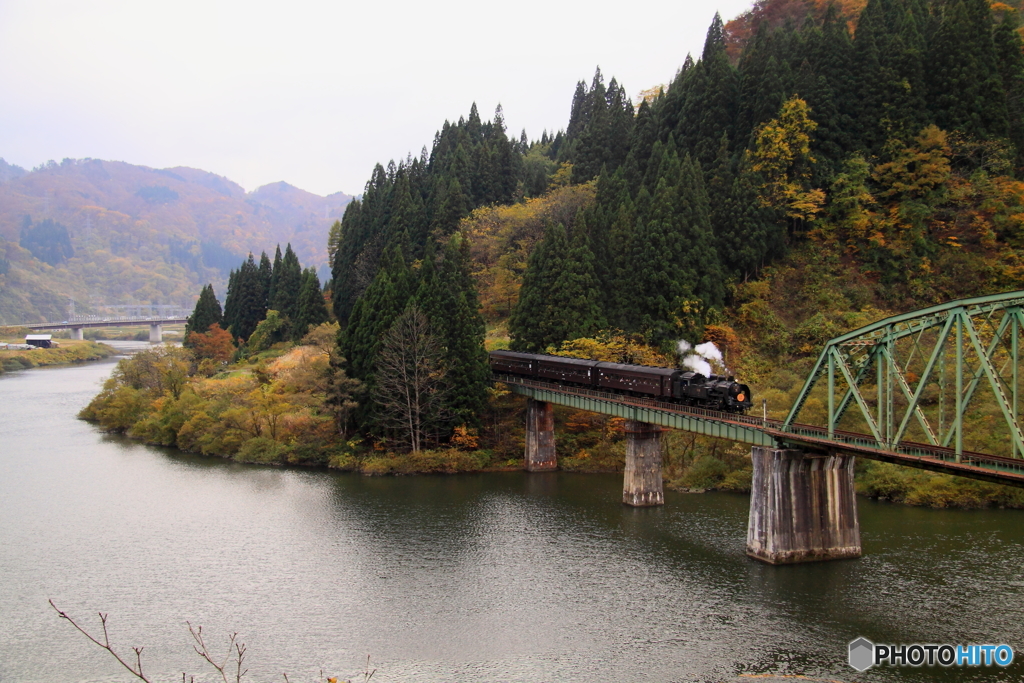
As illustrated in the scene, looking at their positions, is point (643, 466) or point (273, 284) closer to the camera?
point (643, 466)

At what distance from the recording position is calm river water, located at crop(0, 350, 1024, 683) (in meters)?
26.0

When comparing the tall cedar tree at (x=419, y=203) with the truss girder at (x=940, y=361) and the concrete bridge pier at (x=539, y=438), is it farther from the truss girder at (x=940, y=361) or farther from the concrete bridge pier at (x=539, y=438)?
the truss girder at (x=940, y=361)

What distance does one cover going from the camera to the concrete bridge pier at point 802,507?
111 ft

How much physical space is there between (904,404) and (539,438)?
78.8 feet

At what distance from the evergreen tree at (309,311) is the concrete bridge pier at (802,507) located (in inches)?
2400

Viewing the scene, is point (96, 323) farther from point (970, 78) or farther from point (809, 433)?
point (809, 433)

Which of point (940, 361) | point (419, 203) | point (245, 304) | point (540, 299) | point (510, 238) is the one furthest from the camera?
point (245, 304)

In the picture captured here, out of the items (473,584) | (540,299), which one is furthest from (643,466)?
(540,299)

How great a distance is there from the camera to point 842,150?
223 ft

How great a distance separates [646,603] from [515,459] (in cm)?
2627

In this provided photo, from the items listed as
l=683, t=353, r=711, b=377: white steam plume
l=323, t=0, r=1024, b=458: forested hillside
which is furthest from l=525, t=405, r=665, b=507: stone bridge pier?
l=323, t=0, r=1024, b=458: forested hillside

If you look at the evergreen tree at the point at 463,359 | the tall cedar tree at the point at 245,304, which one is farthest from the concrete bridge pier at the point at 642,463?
the tall cedar tree at the point at 245,304

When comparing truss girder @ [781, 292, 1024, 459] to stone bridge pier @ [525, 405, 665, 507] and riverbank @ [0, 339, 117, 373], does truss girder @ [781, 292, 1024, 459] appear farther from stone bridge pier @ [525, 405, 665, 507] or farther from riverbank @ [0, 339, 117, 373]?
riverbank @ [0, 339, 117, 373]

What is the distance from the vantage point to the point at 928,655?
25516 mm
